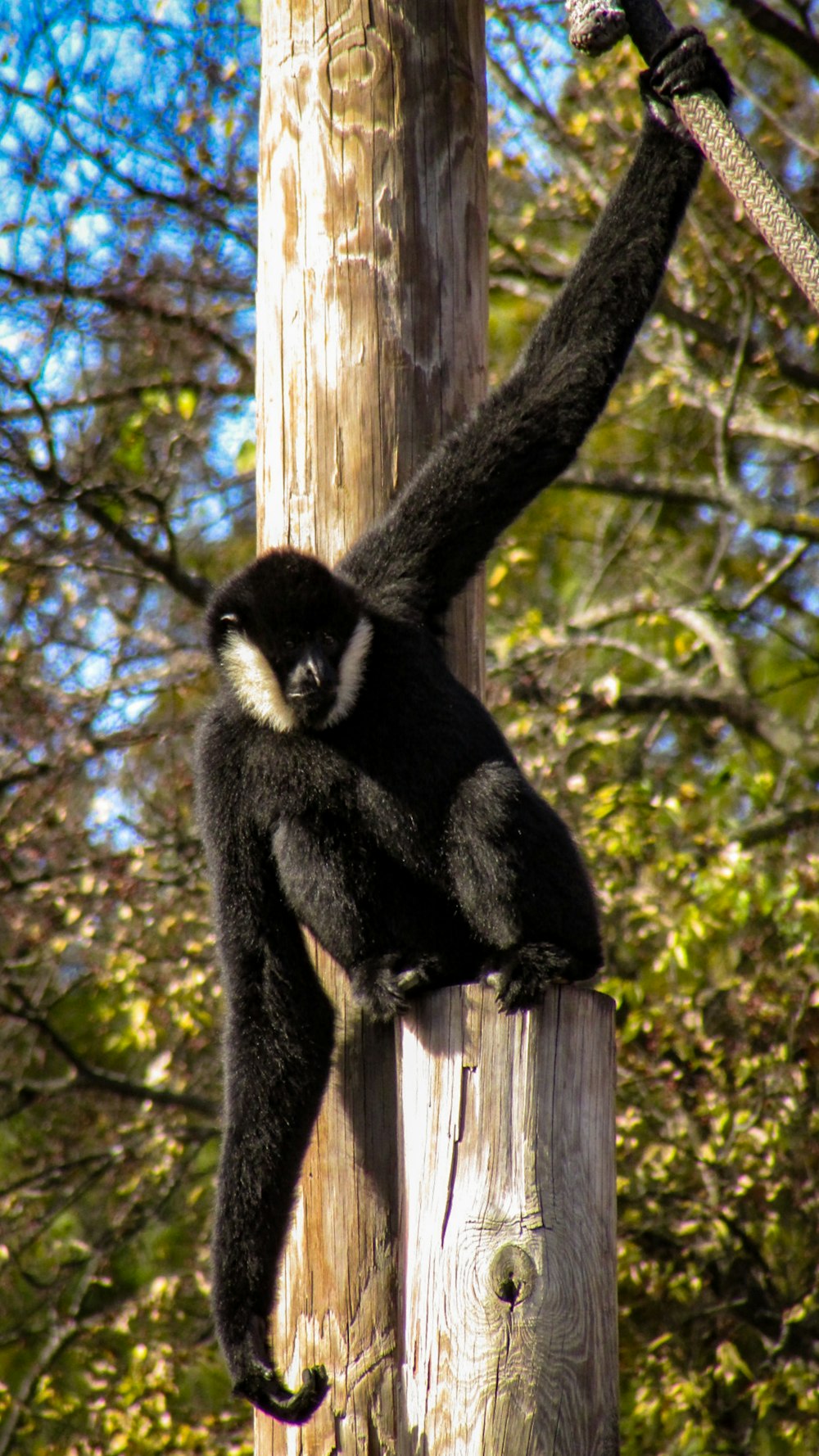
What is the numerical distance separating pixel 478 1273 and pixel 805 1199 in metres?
4.55

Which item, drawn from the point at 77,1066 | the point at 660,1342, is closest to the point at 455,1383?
the point at 660,1342

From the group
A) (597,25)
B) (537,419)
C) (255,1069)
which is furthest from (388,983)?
(597,25)

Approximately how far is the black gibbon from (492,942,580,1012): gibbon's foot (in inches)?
1.2

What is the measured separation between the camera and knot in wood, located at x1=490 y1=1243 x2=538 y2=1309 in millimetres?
2332

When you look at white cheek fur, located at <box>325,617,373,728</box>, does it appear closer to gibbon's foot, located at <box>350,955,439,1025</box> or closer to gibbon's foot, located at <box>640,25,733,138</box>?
gibbon's foot, located at <box>350,955,439,1025</box>

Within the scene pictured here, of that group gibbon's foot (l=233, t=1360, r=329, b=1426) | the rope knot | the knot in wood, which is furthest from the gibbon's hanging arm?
gibbon's foot (l=233, t=1360, r=329, b=1426)

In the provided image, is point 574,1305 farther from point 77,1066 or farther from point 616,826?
point 77,1066

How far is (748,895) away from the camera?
5848mm

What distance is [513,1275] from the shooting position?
92.0 inches

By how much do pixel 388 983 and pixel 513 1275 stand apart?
2.45ft

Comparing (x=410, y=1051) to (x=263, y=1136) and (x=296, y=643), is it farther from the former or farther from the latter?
(x=296, y=643)

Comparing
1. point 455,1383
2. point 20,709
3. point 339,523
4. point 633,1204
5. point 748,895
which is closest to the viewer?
point 455,1383

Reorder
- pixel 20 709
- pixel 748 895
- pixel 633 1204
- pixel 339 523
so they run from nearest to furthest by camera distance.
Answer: pixel 339 523
pixel 748 895
pixel 633 1204
pixel 20 709

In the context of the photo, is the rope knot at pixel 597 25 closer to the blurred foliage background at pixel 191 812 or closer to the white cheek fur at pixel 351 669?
the white cheek fur at pixel 351 669
